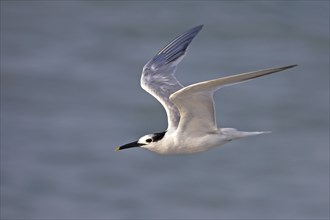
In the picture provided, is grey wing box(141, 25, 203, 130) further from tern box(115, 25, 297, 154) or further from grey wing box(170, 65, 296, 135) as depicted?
grey wing box(170, 65, 296, 135)

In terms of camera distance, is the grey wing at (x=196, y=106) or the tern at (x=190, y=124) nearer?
the grey wing at (x=196, y=106)

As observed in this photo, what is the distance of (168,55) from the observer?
39.1 ft

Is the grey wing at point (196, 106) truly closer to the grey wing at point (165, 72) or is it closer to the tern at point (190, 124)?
the tern at point (190, 124)

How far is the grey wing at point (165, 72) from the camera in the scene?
Result: 1129 centimetres

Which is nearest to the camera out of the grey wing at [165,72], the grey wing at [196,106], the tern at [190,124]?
the grey wing at [196,106]

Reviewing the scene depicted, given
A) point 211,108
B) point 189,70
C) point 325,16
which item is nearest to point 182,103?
point 211,108

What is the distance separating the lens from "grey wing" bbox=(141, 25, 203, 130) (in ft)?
37.0

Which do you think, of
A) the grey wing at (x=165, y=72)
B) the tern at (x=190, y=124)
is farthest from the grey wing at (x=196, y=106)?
the grey wing at (x=165, y=72)

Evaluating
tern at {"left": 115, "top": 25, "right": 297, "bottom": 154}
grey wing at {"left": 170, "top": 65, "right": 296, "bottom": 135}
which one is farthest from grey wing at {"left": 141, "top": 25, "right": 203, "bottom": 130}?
grey wing at {"left": 170, "top": 65, "right": 296, "bottom": 135}

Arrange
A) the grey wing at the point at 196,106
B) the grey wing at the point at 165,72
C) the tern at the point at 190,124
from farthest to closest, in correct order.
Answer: the grey wing at the point at 165,72, the tern at the point at 190,124, the grey wing at the point at 196,106

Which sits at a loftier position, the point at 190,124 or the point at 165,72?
the point at 165,72

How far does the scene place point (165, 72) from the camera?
11727 mm

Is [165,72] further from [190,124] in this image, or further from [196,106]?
[196,106]

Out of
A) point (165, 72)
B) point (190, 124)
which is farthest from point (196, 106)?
point (165, 72)
